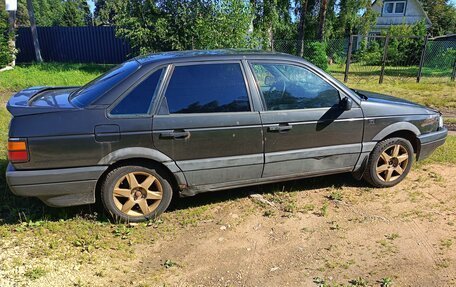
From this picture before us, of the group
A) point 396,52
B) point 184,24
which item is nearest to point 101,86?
point 184,24

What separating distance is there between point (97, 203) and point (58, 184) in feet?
2.37

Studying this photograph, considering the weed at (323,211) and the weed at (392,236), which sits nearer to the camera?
the weed at (392,236)

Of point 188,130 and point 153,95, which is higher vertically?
point 153,95

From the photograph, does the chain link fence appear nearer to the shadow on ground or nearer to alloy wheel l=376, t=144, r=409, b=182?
alloy wheel l=376, t=144, r=409, b=182

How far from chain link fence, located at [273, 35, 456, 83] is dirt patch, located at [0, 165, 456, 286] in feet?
42.3

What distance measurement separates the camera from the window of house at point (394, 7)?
41.7 metres

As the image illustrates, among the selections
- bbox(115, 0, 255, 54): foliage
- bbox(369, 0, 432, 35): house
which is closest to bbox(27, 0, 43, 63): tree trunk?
bbox(115, 0, 255, 54): foliage

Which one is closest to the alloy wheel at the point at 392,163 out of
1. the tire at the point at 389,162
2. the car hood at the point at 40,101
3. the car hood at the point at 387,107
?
the tire at the point at 389,162

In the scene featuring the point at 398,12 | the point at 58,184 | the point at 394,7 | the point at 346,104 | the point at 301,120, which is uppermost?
the point at 394,7

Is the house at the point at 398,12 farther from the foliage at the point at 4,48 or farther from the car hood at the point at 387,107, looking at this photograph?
the car hood at the point at 387,107

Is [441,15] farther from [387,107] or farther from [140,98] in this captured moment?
[140,98]

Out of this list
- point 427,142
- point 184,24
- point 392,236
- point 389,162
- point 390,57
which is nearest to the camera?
point 392,236

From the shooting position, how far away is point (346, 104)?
13.4ft

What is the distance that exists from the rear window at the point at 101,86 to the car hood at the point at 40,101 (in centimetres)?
9
